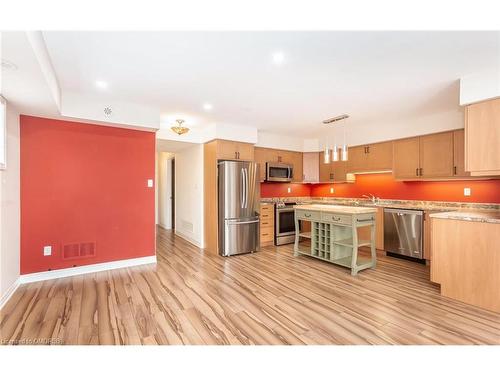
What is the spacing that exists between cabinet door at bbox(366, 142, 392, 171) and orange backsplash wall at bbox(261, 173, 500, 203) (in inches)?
12.1

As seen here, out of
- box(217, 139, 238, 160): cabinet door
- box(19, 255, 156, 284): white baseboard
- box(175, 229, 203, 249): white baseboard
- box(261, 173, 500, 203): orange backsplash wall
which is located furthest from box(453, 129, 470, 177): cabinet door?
box(19, 255, 156, 284): white baseboard

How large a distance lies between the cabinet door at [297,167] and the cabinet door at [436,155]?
8.17 ft

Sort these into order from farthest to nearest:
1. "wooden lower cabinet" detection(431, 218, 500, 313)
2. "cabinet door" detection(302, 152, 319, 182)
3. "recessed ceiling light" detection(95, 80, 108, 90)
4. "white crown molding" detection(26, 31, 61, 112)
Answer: "cabinet door" detection(302, 152, 319, 182), "recessed ceiling light" detection(95, 80, 108, 90), "wooden lower cabinet" detection(431, 218, 500, 313), "white crown molding" detection(26, 31, 61, 112)

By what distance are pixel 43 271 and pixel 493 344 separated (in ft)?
15.7

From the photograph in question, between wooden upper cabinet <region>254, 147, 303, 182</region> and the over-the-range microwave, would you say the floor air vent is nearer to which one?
wooden upper cabinet <region>254, 147, 303, 182</region>

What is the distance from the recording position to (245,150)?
491 centimetres

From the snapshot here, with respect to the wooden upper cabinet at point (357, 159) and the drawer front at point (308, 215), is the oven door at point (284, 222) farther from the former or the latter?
the wooden upper cabinet at point (357, 159)

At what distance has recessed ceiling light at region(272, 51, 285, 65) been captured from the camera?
7.35 feet

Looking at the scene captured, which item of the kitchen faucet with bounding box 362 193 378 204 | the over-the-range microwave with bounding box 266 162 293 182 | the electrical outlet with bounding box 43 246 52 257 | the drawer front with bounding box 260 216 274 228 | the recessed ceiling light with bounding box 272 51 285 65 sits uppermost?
the recessed ceiling light with bounding box 272 51 285 65

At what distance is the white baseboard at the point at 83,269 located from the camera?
3184 mm

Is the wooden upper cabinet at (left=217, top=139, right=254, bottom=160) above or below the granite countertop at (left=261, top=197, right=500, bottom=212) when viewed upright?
above

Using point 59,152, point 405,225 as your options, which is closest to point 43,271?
point 59,152

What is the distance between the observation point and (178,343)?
1902mm

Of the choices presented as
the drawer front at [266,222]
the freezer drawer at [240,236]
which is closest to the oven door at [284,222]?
the drawer front at [266,222]
